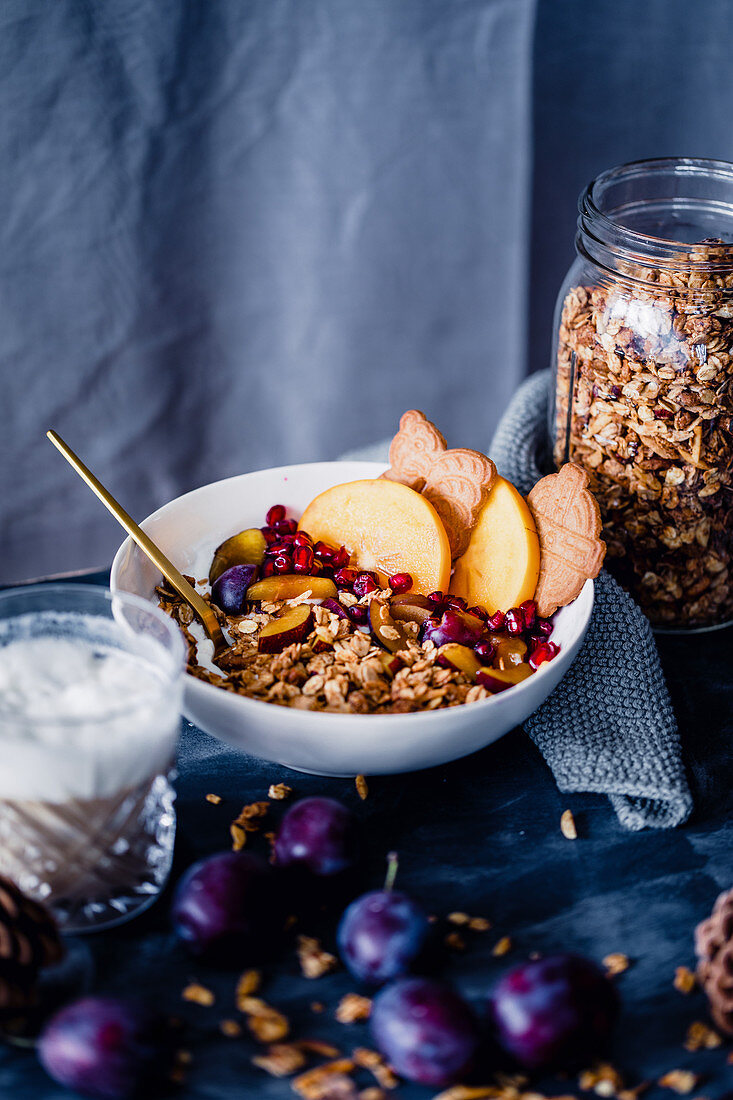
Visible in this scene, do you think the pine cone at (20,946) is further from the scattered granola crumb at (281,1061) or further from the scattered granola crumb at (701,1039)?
the scattered granola crumb at (701,1039)

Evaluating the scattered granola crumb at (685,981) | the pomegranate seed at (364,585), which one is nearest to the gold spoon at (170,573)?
the pomegranate seed at (364,585)

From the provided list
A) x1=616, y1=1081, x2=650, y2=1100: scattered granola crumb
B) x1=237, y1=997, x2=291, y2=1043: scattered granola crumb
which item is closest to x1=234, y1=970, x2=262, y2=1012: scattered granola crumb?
x1=237, y1=997, x2=291, y2=1043: scattered granola crumb

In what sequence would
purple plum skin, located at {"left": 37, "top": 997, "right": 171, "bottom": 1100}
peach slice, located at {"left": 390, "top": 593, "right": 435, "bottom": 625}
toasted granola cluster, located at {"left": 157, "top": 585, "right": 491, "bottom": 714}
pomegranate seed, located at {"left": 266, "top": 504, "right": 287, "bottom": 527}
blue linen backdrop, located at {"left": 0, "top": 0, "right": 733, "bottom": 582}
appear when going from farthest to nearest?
blue linen backdrop, located at {"left": 0, "top": 0, "right": 733, "bottom": 582}, pomegranate seed, located at {"left": 266, "top": 504, "right": 287, "bottom": 527}, peach slice, located at {"left": 390, "top": 593, "right": 435, "bottom": 625}, toasted granola cluster, located at {"left": 157, "top": 585, "right": 491, "bottom": 714}, purple plum skin, located at {"left": 37, "top": 997, "right": 171, "bottom": 1100}

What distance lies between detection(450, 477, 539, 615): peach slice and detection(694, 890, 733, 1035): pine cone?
336 millimetres

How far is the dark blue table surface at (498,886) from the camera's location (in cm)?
62

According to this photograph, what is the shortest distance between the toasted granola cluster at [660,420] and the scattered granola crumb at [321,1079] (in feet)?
1.87

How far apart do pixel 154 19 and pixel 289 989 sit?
3.91ft

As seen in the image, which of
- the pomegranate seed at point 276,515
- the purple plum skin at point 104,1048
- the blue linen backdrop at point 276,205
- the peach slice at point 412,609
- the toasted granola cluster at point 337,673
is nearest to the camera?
the purple plum skin at point 104,1048

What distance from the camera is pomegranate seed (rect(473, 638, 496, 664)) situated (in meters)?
0.85

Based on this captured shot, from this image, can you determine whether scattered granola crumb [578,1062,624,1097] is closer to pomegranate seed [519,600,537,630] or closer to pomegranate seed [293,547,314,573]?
pomegranate seed [519,600,537,630]

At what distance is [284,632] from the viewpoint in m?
0.86

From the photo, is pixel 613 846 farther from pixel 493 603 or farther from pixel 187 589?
pixel 187 589

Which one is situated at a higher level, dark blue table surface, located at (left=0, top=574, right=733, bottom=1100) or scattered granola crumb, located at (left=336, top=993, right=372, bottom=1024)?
scattered granola crumb, located at (left=336, top=993, right=372, bottom=1024)

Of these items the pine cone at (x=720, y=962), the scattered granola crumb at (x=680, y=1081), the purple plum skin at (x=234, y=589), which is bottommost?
the scattered granola crumb at (x=680, y=1081)
